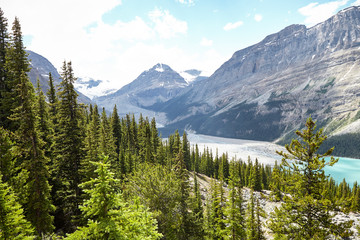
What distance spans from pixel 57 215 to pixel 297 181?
25635 mm

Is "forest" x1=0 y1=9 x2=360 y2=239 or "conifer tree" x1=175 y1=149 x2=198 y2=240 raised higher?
"forest" x1=0 y1=9 x2=360 y2=239

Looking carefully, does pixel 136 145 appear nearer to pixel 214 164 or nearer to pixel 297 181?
pixel 214 164

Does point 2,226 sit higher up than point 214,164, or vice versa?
point 2,226

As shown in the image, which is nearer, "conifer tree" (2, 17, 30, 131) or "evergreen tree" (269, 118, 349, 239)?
"evergreen tree" (269, 118, 349, 239)

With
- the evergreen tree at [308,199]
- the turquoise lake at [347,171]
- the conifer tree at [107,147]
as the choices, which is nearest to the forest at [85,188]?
the evergreen tree at [308,199]

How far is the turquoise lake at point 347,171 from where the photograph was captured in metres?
131

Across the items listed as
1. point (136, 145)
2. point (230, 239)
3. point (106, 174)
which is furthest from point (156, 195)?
point (136, 145)

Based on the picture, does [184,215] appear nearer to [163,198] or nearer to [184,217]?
[184,217]

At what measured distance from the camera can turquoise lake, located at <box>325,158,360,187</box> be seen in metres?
131

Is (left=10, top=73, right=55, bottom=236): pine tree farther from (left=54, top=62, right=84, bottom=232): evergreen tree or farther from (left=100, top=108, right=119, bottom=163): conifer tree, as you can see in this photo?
(left=100, top=108, right=119, bottom=163): conifer tree

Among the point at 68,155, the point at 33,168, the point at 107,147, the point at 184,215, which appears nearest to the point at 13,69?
the point at 68,155

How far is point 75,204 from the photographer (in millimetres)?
20875

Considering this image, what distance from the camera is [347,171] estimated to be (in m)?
146

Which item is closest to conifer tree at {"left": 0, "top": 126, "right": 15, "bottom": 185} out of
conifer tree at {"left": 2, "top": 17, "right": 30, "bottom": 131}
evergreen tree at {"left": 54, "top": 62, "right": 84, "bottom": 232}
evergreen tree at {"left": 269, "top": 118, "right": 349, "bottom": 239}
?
evergreen tree at {"left": 54, "top": 62, "right": 84, "bottom": 232}
